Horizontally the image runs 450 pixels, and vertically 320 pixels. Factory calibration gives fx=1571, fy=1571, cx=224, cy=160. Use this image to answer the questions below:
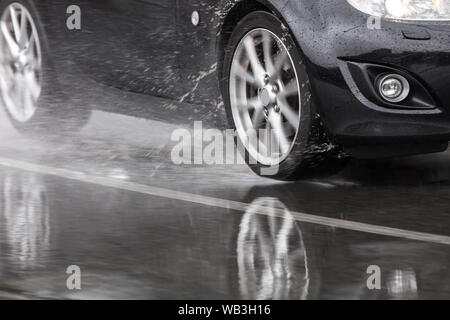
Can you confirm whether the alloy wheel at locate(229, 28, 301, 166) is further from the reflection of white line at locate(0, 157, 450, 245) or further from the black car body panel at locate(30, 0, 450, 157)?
the reflection of white line at locate(0, 157, 450, 245)

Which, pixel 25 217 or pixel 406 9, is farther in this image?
pixel 406 9

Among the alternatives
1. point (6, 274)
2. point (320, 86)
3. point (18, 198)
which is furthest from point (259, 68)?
point (6, 274)

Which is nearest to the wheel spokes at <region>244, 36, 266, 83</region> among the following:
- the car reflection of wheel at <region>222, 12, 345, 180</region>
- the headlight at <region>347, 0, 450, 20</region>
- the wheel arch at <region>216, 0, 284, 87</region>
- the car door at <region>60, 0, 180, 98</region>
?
the car reflection of wheel at <region>222, 12, 345, 180</region>

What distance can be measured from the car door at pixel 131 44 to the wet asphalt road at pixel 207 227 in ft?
0.84

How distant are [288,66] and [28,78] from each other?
2.49 metres

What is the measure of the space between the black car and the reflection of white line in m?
0.58

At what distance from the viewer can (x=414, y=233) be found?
6.77 metres

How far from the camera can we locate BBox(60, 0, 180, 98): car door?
28.1 ft

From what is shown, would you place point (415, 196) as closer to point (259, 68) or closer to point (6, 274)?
point (259, 68)

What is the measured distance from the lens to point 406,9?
755 cm

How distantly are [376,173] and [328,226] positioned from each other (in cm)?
152

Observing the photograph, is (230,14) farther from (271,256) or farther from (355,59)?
(271,256)

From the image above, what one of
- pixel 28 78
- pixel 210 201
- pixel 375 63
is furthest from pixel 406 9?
pixel 28 78

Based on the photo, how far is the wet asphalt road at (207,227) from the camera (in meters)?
5.84
